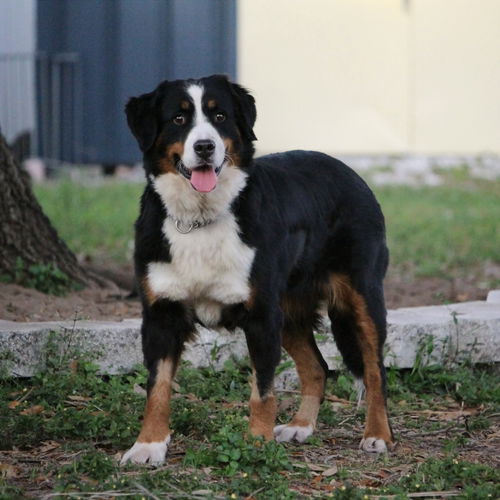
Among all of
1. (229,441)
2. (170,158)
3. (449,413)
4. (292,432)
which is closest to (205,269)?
(170,158)

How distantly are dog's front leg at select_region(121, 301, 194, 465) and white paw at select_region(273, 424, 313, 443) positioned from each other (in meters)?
0.61

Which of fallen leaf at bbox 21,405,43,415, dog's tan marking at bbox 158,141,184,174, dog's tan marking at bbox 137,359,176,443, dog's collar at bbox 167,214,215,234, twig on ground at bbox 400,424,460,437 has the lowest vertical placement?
twig on ground at bbox 400,424,460,437

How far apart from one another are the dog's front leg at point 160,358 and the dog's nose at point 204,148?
2.05 feet

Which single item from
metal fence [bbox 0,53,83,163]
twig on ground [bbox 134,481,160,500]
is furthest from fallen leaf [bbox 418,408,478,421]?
metal fence [bbox 0,53,83,163]

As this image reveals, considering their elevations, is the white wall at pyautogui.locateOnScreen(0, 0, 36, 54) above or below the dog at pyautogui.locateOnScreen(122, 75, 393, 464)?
above

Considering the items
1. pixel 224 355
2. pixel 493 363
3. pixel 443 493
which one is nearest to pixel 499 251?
pixel 493 363

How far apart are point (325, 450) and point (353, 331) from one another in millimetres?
619

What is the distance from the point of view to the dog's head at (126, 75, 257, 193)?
453 centimetres

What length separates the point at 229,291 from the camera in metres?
4.57

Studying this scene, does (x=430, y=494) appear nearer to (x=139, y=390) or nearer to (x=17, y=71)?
(x=139, y=390)

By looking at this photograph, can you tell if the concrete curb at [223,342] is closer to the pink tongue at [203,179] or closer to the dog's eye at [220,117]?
the pink tongue at [203,179]

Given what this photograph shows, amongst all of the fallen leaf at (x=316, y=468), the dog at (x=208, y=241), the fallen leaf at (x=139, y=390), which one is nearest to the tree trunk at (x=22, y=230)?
the fallen leaf at (x=139, y=390)

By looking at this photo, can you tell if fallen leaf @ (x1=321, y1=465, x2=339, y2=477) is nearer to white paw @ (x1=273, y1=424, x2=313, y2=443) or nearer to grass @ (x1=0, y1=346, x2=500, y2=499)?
grass @ (x1=0, y1=346, x2=500, y2=499)

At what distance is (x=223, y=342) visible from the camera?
18.9ft
